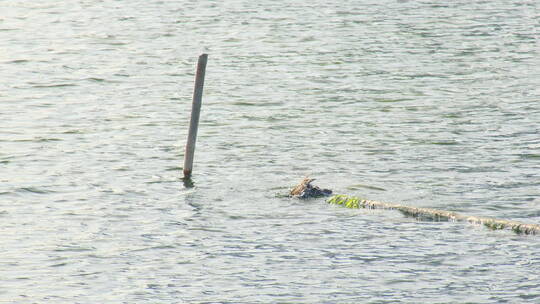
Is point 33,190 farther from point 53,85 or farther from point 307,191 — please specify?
point 53,85

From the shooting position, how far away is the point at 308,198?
2608 centimetres

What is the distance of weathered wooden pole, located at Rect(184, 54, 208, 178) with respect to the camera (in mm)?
27375

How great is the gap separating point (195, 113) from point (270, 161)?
148 inches

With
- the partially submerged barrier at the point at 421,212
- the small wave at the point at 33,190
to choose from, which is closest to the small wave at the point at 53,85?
the small wave at the point at 33,190

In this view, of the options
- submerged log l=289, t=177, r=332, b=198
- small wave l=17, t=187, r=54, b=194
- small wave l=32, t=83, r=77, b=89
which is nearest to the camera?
submerged log l=289, t=177, r=332, b=198

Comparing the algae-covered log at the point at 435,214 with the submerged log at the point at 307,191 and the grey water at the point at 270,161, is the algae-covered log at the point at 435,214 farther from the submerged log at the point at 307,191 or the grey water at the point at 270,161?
the submerged log at the point at 307,191

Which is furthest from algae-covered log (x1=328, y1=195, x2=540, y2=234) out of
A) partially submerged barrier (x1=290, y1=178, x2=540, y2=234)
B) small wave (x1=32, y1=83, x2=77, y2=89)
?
small wave (x1=32, y1=83, x2=77, y2=89)

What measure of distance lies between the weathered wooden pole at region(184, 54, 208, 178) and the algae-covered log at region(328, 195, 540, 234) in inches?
161

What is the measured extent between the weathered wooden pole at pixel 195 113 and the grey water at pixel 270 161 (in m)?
0.53

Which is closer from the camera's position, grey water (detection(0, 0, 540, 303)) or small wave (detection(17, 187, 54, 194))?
grey water (detection(0, 0, 540, 303))

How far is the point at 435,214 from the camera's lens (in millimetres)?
23656

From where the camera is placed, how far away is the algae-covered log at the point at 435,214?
73.0 ft

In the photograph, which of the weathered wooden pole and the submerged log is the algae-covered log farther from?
the weathered wooden pole

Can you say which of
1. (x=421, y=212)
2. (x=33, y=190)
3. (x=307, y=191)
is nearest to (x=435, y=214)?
(x=421, y=212)
